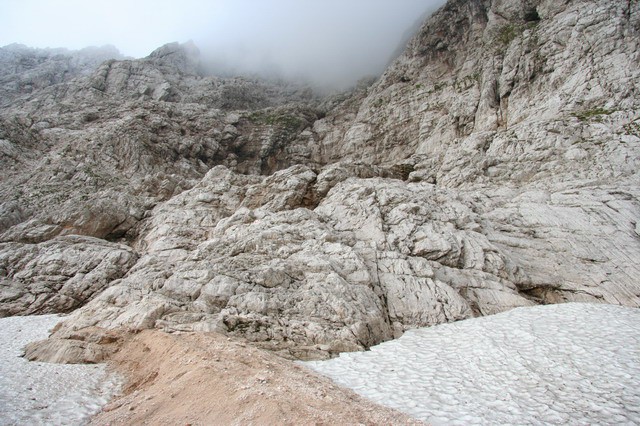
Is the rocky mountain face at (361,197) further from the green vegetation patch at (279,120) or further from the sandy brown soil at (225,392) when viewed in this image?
the sandy brown soil at (225,392)

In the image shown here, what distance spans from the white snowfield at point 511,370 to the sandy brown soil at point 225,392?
4.36ft

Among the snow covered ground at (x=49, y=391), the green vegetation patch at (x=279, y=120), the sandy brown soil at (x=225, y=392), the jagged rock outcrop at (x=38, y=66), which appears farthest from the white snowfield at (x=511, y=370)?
the jagged rock outcrop at (x=38, y=66)

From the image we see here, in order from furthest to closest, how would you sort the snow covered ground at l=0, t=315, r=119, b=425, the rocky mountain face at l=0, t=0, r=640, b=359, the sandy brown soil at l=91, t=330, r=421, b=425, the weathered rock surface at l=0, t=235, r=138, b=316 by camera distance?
the weathered rock surface at l=0, t=235, r=138, b=316 → the rocky mountain face at l=0, t=0, r=640, b=359 → the snow covered ground at l=0, t=315, r=119, b=425 → the sandy brown soil at l=91, t=330, r=421, b=425

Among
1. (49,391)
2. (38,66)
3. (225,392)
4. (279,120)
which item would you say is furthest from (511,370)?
(38,66)

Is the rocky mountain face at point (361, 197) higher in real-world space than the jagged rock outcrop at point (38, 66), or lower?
lower

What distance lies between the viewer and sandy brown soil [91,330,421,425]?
794 cm

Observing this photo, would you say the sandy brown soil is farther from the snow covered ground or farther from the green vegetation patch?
the green vegetation patch

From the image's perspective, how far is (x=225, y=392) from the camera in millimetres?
9016

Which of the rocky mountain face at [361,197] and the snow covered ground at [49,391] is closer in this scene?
the snow covered ground at [49,391]

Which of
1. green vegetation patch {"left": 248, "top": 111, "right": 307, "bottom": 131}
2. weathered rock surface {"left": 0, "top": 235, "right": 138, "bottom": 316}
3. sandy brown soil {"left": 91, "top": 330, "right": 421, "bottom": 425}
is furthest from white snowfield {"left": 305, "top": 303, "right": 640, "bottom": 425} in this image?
green vegetation patch {"left": 248, "top": 111, "right": 307, "bottom": 131}

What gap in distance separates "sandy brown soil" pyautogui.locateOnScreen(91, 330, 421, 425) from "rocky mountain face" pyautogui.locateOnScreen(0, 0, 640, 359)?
223 centimetres

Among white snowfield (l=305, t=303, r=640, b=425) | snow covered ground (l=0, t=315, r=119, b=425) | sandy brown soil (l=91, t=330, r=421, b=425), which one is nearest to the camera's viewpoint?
sandy brown soil (l=91, t=330, r=421, b=425)

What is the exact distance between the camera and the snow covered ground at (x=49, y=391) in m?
9.11

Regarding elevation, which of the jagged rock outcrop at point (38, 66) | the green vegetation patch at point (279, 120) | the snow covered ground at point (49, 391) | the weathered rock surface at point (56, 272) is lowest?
the weathered rock surface at point (56, 272)
